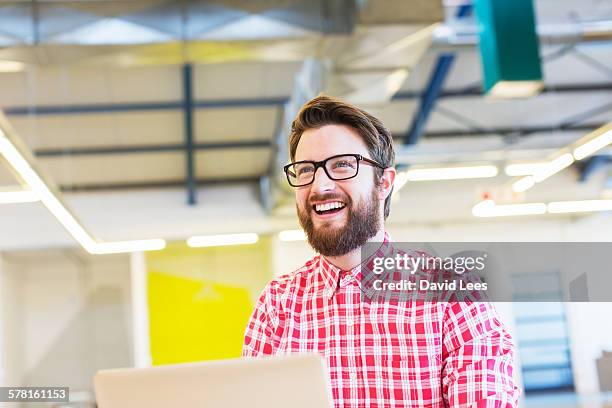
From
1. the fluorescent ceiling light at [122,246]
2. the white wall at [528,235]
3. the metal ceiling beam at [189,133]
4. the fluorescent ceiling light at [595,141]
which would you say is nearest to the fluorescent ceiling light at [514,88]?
the fluorescent ceiling light at [595,141]

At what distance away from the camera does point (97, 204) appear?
1262cm

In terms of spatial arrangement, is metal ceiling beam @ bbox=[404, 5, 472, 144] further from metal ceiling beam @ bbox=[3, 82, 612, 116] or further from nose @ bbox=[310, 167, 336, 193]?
nose @ bbox=[310, 167, 336, 193]

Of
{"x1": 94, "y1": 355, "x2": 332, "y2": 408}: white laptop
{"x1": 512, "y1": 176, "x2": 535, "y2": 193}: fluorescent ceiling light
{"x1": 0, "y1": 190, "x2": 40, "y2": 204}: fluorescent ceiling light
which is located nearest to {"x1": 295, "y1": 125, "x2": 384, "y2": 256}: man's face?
{"x1": 94, "y1": 355, "x2": 332, "y2": 408}: white laptop

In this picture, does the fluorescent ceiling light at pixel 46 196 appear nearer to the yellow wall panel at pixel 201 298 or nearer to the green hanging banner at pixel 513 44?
the green hanging banner at pixel 513 44

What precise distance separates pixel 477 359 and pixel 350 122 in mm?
565

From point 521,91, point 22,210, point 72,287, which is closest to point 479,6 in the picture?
point 521,91

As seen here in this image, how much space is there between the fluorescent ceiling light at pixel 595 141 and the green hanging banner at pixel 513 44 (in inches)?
35.5

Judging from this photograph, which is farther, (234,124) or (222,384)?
(234,124)

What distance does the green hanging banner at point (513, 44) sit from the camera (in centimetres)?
453

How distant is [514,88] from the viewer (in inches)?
184

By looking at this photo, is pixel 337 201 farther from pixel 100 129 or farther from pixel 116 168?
pixel 116 168

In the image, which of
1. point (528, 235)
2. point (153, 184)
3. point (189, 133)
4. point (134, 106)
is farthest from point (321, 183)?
point (528, 235)

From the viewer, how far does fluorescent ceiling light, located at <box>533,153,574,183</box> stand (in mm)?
6189

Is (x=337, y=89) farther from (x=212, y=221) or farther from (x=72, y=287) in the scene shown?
(x=72, y=287)
